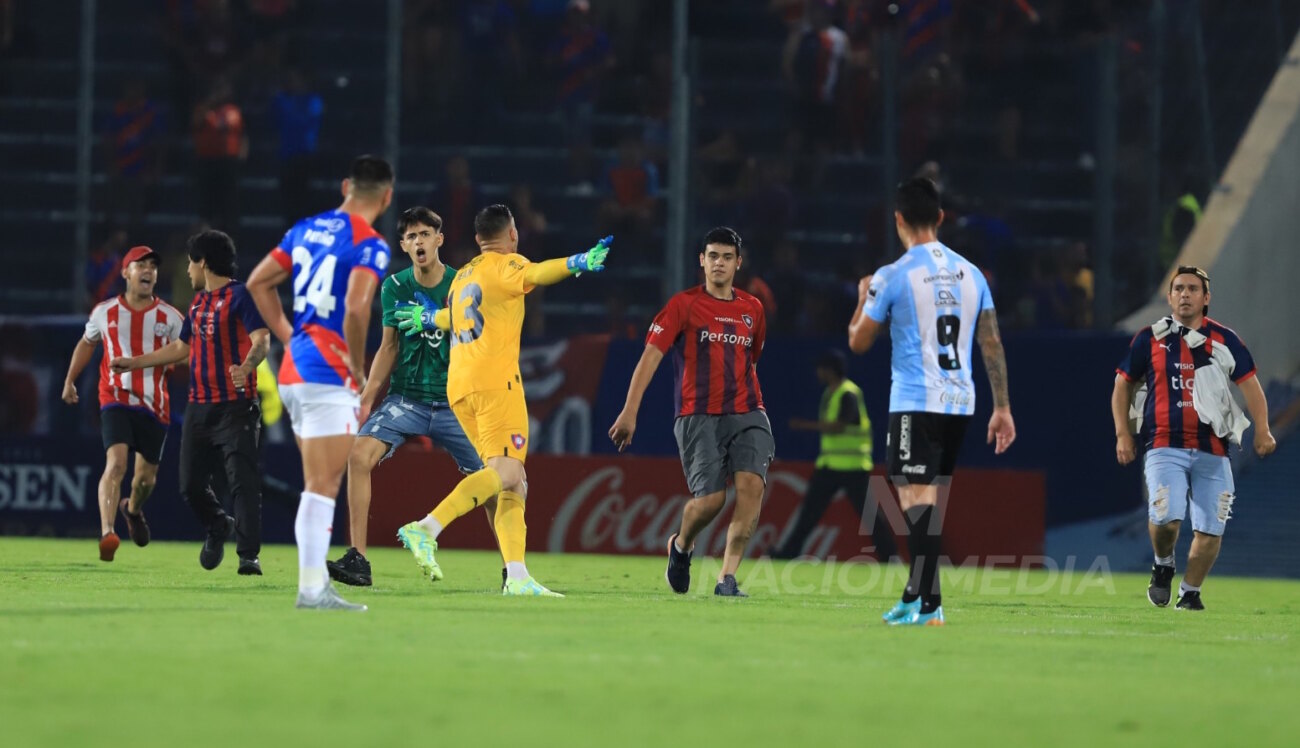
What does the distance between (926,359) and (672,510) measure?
9.91m

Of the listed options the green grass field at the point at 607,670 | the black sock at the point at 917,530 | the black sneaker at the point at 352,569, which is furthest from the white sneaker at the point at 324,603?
the black sock at the point at 917,530

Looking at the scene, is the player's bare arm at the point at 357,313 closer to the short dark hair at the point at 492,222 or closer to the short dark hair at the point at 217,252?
the short dark hair at the point at 492,222

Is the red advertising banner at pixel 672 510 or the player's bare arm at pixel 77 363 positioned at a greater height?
the player's bare arm at pixel 77 363

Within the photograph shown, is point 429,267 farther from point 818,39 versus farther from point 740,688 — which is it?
point 818,39

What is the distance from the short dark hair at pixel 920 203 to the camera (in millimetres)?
9555

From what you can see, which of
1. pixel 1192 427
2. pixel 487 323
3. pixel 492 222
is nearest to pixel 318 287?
pixel 487 323

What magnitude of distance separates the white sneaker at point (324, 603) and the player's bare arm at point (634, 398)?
2.16 metres

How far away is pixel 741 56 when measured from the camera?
2239cm

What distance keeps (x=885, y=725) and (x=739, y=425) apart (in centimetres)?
613

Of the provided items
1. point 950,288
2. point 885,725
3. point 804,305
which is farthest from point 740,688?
point 804,305

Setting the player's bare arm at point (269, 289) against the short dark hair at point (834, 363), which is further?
the short dark hair at point (834, 363)

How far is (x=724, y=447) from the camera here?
1223cm

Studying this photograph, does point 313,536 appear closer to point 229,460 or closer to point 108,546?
point 229,460

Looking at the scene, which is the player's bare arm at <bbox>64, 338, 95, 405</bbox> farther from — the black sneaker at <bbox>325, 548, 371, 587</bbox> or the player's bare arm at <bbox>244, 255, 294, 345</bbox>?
the player's bare arm at <bbox>244, 255, 294, 345</bbox>
